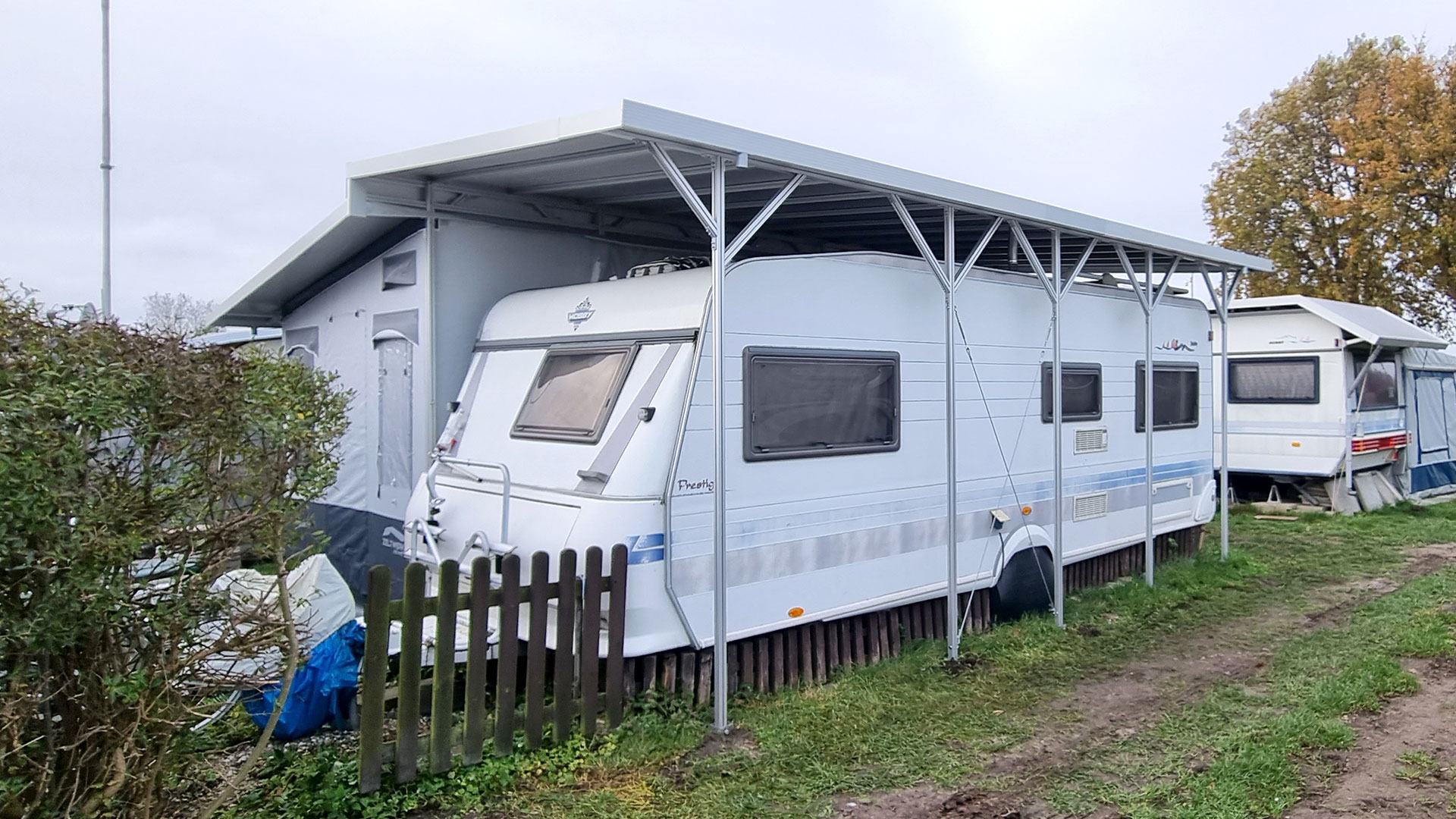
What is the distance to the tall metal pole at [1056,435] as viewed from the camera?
7531 millimetres

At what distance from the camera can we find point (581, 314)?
6141 millimetres

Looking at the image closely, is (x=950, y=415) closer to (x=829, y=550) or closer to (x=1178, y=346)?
(x=829, y=550)

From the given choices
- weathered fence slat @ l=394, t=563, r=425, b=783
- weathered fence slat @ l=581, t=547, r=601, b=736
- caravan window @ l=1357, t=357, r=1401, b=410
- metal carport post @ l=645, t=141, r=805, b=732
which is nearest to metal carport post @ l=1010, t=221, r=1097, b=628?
metal carport post @ l=645, t=141, r=805, b=732

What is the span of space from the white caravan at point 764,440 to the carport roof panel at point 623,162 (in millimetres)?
501

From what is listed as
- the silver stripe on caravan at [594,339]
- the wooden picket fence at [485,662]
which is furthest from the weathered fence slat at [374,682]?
the silver stripe on caravan at [594,339]

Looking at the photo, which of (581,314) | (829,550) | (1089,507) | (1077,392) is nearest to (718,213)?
(581,314)

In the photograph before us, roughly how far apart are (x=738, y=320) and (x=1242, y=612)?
5215mm

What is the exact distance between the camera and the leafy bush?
3111 millimetres

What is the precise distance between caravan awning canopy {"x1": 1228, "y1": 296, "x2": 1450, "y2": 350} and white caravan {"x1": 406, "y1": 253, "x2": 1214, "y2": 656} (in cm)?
757

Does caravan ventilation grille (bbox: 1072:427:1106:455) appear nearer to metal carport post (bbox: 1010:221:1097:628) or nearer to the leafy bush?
metal carport post (bbox: 1010:221:1097:628)

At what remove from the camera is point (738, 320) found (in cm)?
555

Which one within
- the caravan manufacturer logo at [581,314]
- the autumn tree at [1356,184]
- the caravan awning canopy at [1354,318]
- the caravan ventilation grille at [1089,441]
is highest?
the autumn tree at [1356,184]

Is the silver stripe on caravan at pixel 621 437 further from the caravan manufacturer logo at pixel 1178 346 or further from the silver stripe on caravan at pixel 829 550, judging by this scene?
the caravan manufacturer logo at pixel 1178 346

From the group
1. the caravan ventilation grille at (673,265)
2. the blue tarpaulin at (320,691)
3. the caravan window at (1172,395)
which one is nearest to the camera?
the blue tarpaulin at (320,691)
